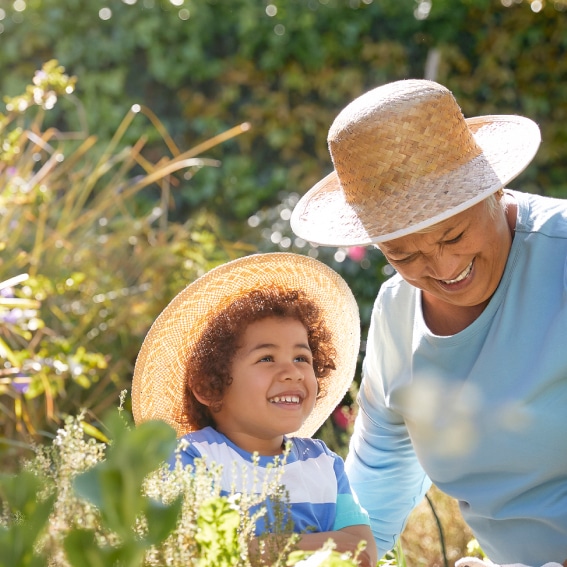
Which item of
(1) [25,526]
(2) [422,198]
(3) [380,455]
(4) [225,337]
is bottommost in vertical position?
(1) [25,526]

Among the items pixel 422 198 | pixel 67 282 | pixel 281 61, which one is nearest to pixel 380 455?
pixel 422 198

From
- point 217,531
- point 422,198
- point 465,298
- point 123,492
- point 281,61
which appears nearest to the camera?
point 123,492

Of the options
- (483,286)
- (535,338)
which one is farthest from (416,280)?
(535,338)

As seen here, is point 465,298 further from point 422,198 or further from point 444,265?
point 422,198

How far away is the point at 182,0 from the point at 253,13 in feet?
1.49

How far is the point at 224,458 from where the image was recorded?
209 centimetres

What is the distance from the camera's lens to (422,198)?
187 cm

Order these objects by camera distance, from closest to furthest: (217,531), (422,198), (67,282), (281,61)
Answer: (217,531)
(422,198)
(67,282)
(281,61)

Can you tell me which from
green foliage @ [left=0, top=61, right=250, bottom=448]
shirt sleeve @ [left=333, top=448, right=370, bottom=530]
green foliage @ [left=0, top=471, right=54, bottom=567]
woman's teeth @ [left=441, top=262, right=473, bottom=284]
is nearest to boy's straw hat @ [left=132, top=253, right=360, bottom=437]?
shirt sleeve @ [left=333, top=448, right=370, bottom=530]

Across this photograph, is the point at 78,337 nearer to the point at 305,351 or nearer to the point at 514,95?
the point at 305,351

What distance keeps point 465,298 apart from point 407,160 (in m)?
0.32

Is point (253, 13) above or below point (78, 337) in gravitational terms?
above

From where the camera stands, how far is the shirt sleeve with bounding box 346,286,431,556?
7.80ft

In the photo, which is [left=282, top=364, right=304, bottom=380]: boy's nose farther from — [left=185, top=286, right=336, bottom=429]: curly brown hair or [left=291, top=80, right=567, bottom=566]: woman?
[left=291, top=80, right=567, bottom=566]: woman
